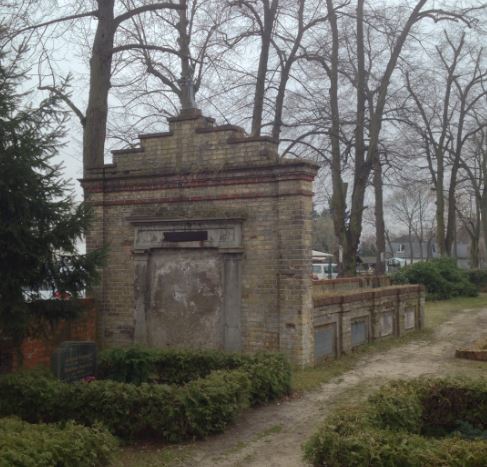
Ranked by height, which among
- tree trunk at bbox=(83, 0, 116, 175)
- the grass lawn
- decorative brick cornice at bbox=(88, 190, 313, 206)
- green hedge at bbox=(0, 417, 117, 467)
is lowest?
the grass lawn

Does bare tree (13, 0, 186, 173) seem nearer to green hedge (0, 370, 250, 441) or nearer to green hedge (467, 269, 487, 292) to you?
green hedge (0, 370, 250, 441)

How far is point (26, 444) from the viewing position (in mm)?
5570

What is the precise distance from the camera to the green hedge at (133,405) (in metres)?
7.50

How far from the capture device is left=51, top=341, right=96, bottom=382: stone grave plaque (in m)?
8.98

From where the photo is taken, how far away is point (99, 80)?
15602 mm

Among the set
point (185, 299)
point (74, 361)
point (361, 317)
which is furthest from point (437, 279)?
point (74, 361)

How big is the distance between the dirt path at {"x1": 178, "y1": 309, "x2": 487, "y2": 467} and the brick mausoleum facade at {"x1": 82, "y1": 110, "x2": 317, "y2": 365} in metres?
1.38

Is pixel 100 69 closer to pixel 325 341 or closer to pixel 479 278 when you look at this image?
pixel 325 341

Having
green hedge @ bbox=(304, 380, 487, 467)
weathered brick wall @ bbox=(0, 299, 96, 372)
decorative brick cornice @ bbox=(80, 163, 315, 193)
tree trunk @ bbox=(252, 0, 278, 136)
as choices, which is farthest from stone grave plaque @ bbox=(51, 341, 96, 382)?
tree trunk @ bbox=(252, 0, 278, 136)

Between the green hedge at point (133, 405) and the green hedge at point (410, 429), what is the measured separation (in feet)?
6.29

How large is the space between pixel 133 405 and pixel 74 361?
2143mm

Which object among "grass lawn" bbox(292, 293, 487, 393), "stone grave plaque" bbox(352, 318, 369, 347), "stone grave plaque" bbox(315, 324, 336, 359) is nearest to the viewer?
"grass lawn" bbox(292, 293, 487, 393)

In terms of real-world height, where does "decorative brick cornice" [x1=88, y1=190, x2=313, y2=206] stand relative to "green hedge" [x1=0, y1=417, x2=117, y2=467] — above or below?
above

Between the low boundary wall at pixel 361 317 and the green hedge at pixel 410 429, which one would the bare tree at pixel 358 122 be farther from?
the green hedge at pixel 410 429
